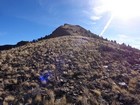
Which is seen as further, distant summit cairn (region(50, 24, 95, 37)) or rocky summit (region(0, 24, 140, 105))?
distant summit cairn (region(50, 24, 95, 37))

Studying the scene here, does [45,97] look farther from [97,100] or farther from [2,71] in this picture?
[2,71]

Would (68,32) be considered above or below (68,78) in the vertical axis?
above

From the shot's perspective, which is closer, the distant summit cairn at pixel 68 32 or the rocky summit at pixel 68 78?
the rocky summit at pixel 68 78

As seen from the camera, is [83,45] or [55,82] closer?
[55,82]

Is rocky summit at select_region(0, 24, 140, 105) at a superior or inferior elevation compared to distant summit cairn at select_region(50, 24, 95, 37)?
inferior

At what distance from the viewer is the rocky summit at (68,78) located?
17.2 m

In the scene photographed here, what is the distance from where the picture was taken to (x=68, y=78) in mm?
20703

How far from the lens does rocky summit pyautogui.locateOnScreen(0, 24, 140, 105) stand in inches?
677

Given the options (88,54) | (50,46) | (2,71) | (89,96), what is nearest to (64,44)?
(50,46)

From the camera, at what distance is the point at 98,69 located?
24125mm

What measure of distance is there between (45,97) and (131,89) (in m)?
7.57

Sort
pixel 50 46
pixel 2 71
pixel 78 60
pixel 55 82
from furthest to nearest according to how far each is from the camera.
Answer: pixel 50 46 < pixel 78 60 < pixel 2 71 < pixel 55 82

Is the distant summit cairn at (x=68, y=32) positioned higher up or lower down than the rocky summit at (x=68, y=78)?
higher up

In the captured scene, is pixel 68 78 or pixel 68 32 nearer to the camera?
pixel 68 78
